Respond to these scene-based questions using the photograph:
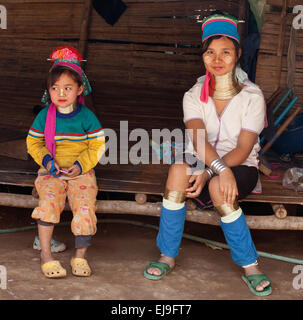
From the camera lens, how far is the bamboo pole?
3391 mm

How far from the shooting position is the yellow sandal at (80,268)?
2.97 m

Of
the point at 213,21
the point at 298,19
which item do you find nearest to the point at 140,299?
the point at 213,21

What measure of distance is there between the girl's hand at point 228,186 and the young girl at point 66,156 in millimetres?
832

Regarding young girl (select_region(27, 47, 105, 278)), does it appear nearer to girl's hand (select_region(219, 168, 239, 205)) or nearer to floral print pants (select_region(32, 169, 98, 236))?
floral print pants (select_region(32, 169, 98, 236))

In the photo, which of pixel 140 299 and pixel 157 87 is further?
pixel 157 87

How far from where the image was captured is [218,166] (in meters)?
2.90

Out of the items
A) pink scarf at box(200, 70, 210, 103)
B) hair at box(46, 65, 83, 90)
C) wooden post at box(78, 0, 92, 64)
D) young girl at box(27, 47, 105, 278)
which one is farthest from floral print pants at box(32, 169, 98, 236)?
wooden post at box(78, 0, 92, 64)

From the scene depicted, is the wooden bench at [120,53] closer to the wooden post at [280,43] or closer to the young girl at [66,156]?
the wooden post at [280,43]

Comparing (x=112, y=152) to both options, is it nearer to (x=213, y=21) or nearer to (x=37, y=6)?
(x=213, y=21)

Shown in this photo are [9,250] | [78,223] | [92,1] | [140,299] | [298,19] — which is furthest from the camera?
[92,1]

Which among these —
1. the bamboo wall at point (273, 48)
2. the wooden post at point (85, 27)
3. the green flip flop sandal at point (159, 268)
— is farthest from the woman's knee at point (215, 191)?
the wooden post at point (85, 27)

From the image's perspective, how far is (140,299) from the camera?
9.07 feet

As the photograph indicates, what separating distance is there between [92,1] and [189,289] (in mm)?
4178

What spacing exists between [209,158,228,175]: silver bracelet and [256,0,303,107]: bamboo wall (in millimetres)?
1673
